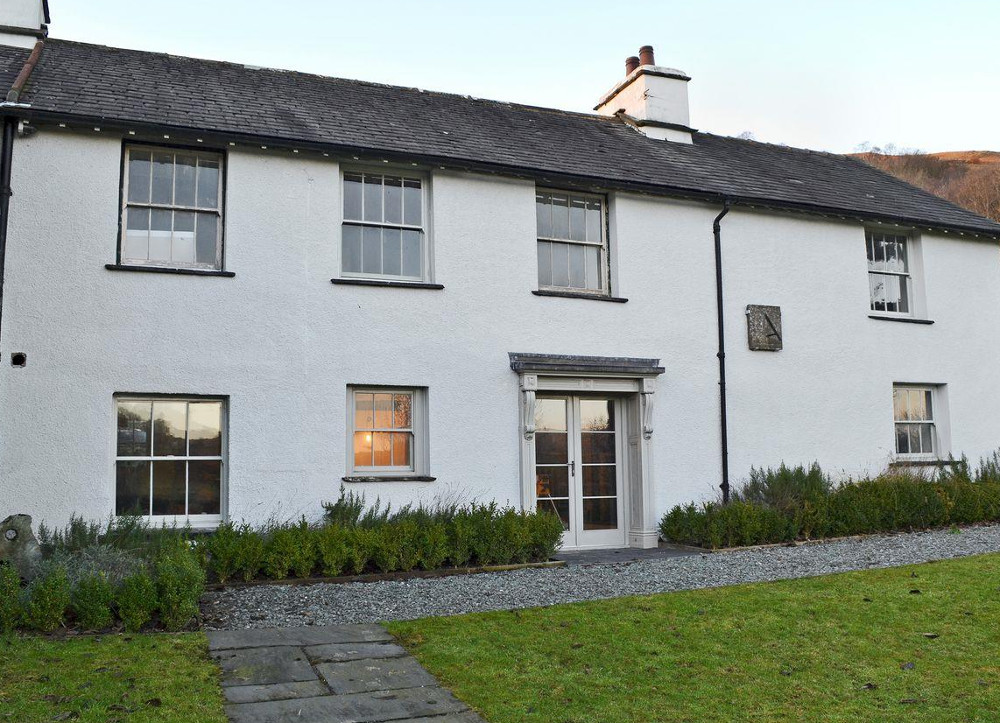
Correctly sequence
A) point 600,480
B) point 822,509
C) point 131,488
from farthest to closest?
point 600,480
point 822,509
point 131,488

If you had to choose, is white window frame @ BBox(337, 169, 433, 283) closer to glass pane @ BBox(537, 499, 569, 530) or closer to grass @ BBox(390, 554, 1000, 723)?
glass pane @ BBox(537, 499, 569, 530)

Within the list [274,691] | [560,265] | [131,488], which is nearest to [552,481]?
[560,265]

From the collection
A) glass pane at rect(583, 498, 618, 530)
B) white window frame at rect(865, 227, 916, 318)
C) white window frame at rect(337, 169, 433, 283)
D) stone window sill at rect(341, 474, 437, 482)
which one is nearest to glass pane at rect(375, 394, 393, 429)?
stone window sill at rect(341, 474, 437, 482)

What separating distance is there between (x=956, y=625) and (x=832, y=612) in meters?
0.94

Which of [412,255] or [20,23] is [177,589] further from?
[20,23]

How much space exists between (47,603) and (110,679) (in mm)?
1705

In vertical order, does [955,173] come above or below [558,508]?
above

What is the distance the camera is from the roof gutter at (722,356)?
13047 mm

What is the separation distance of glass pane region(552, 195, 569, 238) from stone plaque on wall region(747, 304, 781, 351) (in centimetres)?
315

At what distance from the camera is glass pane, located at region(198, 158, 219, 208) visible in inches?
433

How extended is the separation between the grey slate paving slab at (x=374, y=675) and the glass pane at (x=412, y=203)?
684cm

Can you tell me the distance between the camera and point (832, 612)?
7594 mm

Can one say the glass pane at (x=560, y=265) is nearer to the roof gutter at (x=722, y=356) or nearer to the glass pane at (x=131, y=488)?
the roof gutter at (x=722, y=356)

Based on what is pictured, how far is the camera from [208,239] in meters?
10.9
